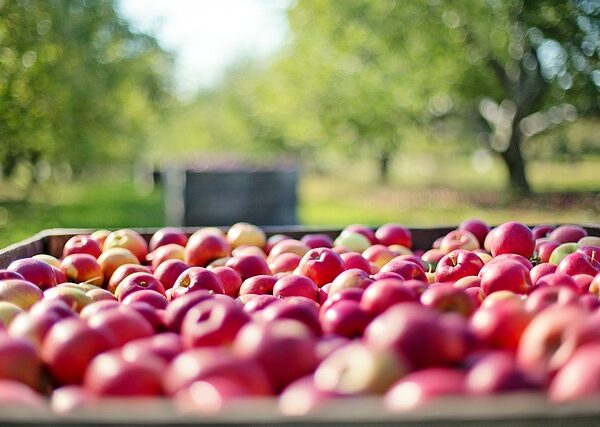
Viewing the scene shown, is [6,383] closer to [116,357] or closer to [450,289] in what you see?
[116,357]

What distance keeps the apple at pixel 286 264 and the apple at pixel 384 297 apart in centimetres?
141

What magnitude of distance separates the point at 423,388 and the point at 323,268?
170cm

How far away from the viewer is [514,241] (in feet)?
12.0

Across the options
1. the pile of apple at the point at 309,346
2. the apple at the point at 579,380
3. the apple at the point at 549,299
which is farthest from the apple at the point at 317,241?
the apple at the point at 579,380

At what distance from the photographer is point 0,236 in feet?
42.0

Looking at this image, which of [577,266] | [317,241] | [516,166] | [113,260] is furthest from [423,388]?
[516,166]

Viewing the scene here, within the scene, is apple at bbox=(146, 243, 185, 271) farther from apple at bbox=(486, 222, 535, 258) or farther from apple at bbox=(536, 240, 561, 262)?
apple at bbox=(536, 240, 561, 262)

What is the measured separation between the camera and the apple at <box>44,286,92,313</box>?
101 inches

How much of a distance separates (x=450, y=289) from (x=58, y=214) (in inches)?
674

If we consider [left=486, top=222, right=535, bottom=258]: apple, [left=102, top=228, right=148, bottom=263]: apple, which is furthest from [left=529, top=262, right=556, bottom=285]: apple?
[left=102, top=228, right=148, bottom=263]: apple

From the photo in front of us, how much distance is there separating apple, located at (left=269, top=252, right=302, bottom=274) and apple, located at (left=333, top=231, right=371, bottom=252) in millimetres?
519

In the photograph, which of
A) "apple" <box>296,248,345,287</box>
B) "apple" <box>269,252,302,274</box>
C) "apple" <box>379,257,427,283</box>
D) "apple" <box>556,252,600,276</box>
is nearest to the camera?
"apple" <box>556,252,600,276</box>

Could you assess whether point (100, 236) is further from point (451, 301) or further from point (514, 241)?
point (451, 301)

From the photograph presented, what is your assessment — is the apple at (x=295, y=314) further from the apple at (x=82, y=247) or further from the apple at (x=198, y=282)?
the apple at (x=82, y=247)
